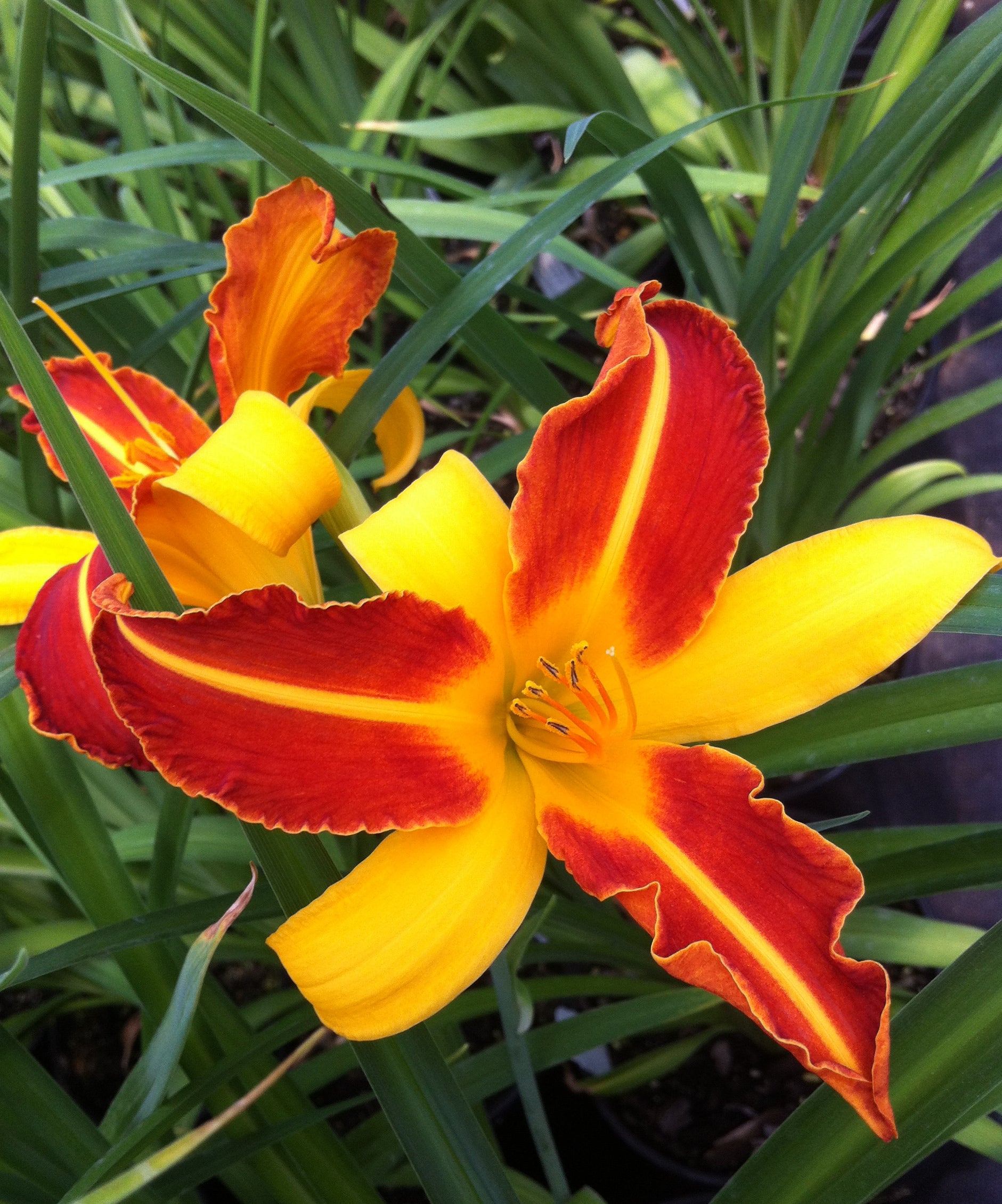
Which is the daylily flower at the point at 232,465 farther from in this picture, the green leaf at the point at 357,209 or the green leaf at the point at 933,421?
the green leaf at the point at 933,421

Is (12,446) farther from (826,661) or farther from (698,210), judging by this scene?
(826,661)

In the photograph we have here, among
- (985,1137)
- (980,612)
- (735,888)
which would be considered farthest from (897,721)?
(985,1137)

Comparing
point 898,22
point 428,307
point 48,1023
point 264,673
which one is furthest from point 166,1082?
point 898,22

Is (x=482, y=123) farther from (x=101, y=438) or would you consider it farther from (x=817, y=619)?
(x=817, y=619)

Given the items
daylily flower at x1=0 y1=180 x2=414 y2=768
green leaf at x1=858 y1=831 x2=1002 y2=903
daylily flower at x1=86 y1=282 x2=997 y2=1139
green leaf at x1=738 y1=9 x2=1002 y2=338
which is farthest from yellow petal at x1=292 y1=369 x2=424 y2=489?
green leaf at x1=858 y1=831 x2=1002 y2=903

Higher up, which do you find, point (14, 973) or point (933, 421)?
point (14, 973)

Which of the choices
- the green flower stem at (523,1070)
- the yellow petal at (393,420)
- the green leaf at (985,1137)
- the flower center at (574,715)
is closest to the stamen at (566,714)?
the flower center at (574,715)
